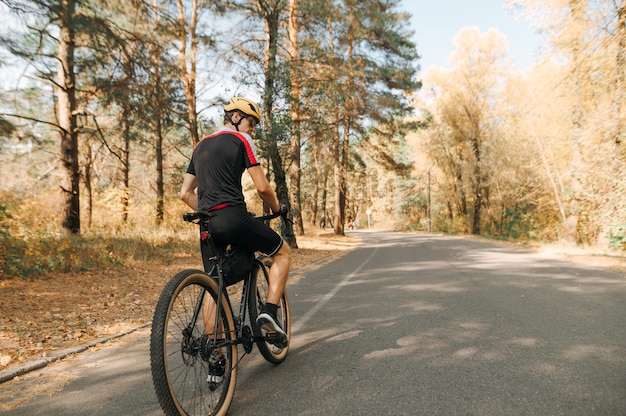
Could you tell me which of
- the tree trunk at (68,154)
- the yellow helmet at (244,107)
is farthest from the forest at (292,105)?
the yellow helmet at (244,107)

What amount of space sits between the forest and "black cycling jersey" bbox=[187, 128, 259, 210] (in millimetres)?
4702

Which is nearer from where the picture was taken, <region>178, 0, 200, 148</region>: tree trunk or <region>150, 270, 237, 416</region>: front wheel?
<region>150, 270, 237, 416</region>: front wheel

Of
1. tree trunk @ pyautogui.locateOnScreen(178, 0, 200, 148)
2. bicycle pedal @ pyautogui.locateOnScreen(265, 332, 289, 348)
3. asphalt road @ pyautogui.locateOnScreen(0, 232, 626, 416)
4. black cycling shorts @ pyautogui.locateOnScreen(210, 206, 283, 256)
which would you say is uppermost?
tree trunk @ pyautogui.locateOnScreen(178, 0, 200, 148)

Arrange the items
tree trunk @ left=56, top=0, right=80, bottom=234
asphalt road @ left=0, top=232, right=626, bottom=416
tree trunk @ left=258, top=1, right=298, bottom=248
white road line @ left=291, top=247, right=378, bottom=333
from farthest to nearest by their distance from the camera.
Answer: tree trunk @ left=258, top=1, right=298, bottom=248 < tree trunk @ left=56, top=0, right=80, bottom=234 < white road line @ left=291, top=247, right=378, bottom=333 < asphalt road @ left=0, top=232, right=626, bottom=416

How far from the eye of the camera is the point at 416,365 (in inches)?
133

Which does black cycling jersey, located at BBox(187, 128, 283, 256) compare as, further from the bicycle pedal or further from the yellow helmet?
the bicycle pedal

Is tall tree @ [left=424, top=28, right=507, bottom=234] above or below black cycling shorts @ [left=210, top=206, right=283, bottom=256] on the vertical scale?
above

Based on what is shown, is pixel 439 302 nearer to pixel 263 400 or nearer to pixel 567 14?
pixel 263 400

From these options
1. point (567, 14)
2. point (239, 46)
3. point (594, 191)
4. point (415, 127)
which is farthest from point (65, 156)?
point (415, 127)

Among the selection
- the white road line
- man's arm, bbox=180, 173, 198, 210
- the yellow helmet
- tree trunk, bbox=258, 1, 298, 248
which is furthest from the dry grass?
tree trunk, bbox=258, 1, 298, 248

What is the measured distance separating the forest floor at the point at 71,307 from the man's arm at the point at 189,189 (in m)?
2.19

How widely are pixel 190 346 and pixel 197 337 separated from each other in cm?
8

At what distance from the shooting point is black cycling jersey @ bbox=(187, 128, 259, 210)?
2959 mm

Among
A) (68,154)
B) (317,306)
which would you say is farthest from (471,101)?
(317,306)
